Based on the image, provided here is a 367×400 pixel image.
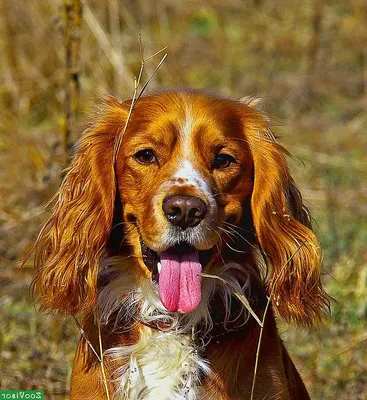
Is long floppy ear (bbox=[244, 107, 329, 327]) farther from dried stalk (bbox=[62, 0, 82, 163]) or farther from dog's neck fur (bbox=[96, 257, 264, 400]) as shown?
dried stalk (bbox=[62, 0, 82, 163])

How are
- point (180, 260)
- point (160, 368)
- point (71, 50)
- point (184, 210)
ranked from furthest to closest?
point (71, 50) → point (160, 368) → point (180, 260) → point (184, 210)

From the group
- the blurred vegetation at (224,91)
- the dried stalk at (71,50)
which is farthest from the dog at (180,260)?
the dried stalk at (71,50)

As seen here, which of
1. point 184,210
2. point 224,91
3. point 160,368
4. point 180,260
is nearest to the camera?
point 184,210

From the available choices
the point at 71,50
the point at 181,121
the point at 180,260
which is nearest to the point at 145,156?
the point at 181,121

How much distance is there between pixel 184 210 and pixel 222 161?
0.39 metres

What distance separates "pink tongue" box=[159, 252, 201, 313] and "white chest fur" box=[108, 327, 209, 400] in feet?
0.81

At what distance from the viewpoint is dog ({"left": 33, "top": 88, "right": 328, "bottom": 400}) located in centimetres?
384

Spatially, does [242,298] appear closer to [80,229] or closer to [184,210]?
[184,210]

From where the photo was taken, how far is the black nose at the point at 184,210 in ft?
11.9

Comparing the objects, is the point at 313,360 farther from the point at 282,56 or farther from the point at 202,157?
the point at 282,56

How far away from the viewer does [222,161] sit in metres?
3.95

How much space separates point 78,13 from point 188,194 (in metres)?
2.15

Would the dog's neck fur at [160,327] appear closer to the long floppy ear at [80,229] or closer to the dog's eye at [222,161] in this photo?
the long floppy ear at [80,229]

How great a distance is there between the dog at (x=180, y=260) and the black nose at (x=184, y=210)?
0.30ft
